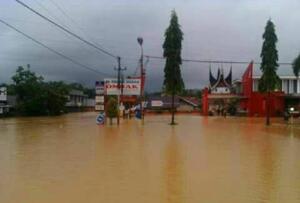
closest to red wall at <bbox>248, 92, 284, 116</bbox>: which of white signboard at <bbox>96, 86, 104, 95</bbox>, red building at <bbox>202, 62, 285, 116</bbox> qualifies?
red building at <bbox>202, 62, 285, 116</bbox>

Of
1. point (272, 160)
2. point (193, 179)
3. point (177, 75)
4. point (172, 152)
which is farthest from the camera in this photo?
point (177, 75)

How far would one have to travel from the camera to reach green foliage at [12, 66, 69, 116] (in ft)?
256

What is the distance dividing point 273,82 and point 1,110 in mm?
44198

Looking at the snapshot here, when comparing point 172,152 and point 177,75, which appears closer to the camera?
point 172,152

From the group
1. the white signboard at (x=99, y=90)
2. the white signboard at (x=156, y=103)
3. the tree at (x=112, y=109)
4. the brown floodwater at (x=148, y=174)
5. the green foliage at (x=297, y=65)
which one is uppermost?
the green foliage at (x=297, y=65)

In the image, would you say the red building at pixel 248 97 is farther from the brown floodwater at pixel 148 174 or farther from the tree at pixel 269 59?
the brown floodwater at pixel 148 174

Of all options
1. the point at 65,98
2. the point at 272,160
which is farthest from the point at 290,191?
the point at 65,98

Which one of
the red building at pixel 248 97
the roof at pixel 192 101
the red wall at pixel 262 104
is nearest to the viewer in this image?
the red wall at pixel 262 104

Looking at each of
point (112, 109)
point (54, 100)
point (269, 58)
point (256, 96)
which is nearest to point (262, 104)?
point (256, 96)

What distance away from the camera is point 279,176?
1281 centimetres

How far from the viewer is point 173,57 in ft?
140

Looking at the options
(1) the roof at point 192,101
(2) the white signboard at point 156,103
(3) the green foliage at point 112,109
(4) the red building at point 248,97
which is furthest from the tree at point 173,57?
(1) the roof at point 192,101

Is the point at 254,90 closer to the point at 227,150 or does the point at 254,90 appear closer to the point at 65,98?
the point at 65,98

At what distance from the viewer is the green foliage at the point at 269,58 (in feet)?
143
